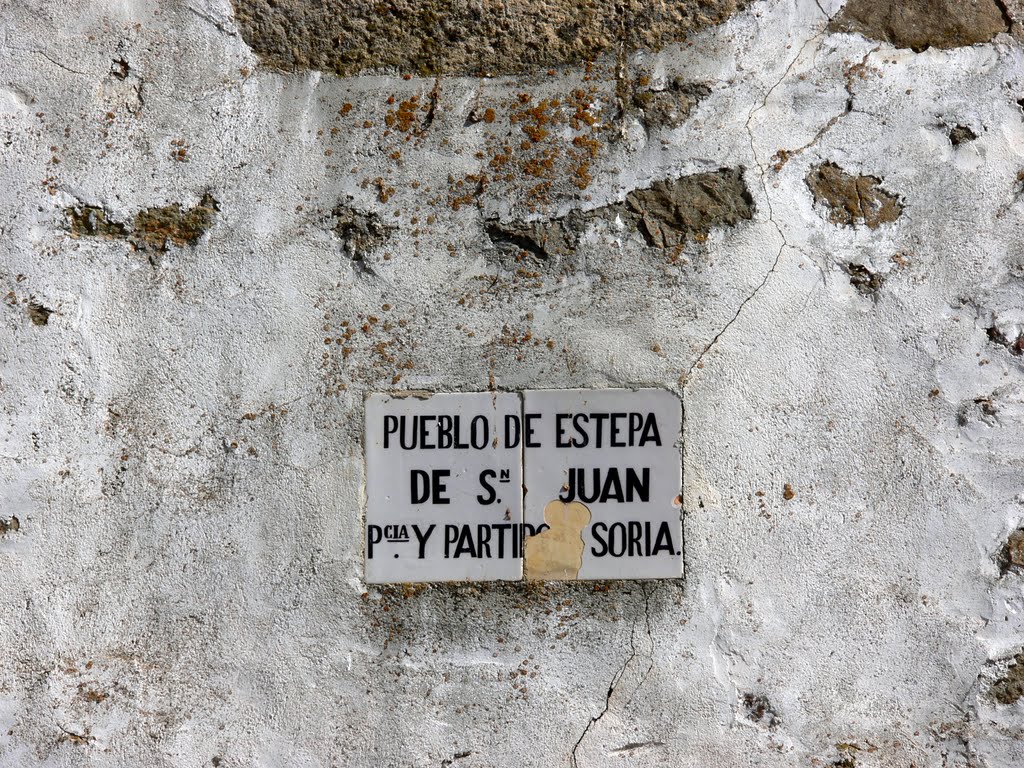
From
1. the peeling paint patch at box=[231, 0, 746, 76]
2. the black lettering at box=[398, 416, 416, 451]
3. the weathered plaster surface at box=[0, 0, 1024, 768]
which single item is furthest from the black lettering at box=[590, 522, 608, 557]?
the peeling paint patch at box=[231, 0, 746, 76]

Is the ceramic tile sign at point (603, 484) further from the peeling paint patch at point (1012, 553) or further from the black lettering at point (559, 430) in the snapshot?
the peeling paint patch at point (1012, 553)

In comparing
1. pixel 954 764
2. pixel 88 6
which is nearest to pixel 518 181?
pixel 88 6

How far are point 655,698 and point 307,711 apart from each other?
108 centimetres

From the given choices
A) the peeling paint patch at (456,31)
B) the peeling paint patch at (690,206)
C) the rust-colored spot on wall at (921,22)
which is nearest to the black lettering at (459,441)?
the peeling paint patch at (690,206)

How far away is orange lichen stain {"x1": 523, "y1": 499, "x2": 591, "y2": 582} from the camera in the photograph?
6.06 feet

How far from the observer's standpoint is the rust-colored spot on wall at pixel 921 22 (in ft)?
6.07

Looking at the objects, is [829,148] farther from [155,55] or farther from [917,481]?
[155,55]

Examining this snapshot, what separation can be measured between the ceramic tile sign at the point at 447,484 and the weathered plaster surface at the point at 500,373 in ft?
0.22

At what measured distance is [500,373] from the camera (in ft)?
6.10

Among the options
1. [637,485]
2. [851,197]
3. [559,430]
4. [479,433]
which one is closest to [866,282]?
[851,197]

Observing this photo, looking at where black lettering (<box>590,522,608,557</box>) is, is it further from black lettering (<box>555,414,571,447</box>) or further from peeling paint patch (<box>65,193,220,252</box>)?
peeling paint patch (<box>65,193,220,252</box>)

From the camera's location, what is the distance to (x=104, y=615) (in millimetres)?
1826

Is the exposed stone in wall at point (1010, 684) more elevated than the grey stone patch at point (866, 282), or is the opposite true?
the grey stone patch at point (866, 282)

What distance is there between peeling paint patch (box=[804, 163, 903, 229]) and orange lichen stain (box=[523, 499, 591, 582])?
122cm
